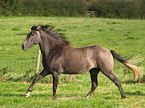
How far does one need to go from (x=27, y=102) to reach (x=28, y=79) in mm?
4046

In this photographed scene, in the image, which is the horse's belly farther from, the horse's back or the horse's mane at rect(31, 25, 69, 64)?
the horse's mane at rect(31, 25, 69, 64)

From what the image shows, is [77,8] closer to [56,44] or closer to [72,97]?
[56,44]

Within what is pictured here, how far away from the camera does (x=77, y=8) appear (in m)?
41.0

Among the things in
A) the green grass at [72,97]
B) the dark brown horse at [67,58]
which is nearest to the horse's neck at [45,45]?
the dark brown horse at [67,58]

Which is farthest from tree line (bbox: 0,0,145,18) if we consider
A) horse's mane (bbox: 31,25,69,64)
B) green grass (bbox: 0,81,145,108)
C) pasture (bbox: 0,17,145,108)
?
horse's mane (bbox: 31,25,69,64)


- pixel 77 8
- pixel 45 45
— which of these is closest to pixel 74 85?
pixel 45 45

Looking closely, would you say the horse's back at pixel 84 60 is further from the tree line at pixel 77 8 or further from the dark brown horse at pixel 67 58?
the tree line at pixel 77 8

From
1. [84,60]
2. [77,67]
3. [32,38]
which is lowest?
[77,67]

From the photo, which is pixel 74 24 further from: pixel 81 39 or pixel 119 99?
pixel 119 99

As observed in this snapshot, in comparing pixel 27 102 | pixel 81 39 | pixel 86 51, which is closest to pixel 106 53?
pixel 86 51

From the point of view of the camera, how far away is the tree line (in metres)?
36.7

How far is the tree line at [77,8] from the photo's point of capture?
3666 centimetres

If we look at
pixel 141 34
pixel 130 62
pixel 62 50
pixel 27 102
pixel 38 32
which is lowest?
pixel 141 34

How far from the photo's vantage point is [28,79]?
11.1 m
